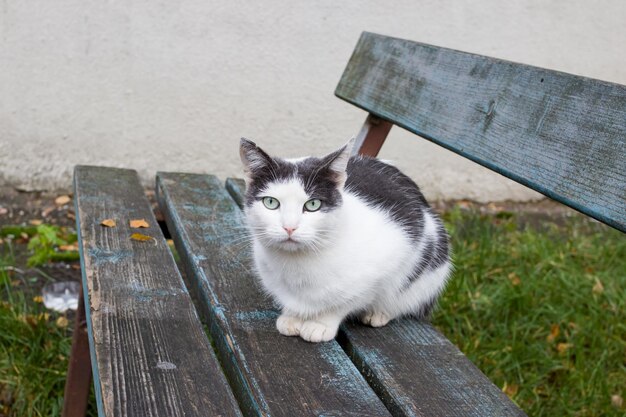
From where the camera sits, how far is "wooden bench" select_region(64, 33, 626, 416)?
1.11m

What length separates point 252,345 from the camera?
4.18 feet

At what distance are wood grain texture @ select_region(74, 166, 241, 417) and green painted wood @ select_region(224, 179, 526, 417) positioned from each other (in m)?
0.28

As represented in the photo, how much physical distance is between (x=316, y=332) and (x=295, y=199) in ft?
0.85

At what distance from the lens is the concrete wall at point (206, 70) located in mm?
3480

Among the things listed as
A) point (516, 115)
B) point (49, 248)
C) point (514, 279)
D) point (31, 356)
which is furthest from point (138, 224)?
point (514, 279)

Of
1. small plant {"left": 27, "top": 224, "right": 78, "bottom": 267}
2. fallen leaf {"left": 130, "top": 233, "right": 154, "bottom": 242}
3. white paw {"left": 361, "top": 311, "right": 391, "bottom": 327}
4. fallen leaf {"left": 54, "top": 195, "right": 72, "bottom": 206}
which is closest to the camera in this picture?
white paw {"left": 361, "top": 311, "right": 391, "bottom": 327}

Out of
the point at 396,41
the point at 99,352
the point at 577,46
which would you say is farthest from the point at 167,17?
the point at 99,352

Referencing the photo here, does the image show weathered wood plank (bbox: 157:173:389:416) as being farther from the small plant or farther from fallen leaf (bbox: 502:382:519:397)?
the small plant

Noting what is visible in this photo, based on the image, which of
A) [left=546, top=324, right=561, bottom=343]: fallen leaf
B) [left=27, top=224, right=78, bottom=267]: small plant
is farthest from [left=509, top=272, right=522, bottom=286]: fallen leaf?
[left=27, top=224, right=78, bottom=267]: small plant

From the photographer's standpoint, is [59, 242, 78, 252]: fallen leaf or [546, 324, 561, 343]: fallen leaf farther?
[59, 242, 78, 252]: fallen leaf

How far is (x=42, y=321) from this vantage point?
231 centimetres

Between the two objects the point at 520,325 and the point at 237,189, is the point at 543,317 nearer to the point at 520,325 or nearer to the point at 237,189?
the point at 520,325

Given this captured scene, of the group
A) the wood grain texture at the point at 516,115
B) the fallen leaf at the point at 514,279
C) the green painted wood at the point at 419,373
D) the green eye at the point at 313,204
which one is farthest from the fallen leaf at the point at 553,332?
the green eye at the point at 313,204

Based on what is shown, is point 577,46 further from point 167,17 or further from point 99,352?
point 99,352
